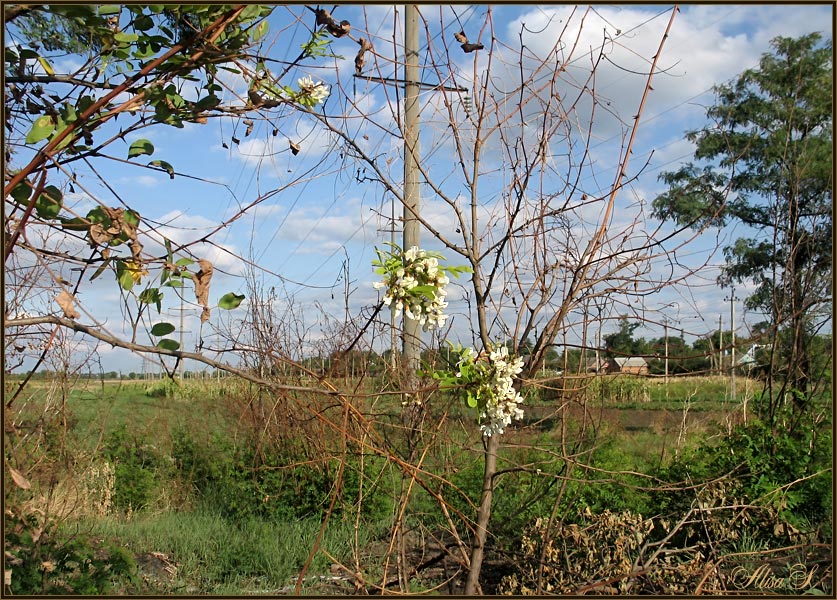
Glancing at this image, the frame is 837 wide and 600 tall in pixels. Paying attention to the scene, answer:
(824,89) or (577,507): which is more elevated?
(824,89)

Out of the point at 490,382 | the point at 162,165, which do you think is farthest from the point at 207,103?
the point at 490,382

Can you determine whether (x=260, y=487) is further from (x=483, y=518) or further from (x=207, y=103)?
(x=207, y=103)

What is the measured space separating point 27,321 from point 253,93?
798mm

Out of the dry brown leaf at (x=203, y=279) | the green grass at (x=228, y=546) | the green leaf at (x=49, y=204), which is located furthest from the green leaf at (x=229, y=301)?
the green grass at (x=228, y=546)

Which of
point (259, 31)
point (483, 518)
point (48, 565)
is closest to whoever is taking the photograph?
Result: point (259, 31)

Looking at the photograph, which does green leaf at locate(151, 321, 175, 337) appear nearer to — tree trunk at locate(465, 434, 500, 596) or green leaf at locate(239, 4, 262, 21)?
green leaf at locate(239, 4, 262, 21)

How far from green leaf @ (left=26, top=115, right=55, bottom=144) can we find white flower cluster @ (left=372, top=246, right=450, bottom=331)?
2.38 ft

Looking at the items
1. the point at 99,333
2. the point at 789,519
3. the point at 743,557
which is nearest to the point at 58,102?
the point at 99,333

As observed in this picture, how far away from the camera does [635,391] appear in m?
12.0

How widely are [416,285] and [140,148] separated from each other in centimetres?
76

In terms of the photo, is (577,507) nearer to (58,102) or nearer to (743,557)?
(743,557)

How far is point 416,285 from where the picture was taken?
1.51 meters

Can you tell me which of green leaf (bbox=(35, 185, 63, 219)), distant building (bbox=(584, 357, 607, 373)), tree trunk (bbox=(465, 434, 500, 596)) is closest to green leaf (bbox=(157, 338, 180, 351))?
green leaf (bbox=(35, 185, 63, 219))

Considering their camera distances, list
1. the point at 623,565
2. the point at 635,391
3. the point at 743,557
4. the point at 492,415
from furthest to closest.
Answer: the point at 635,391, the point at 743,557, the point at 623,565, the point at 492,415
